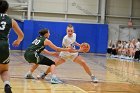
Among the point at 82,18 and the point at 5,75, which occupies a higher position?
the point at 82,18

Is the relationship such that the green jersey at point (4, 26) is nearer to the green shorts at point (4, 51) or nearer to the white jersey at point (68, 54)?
the green shorts at point (4, 51)

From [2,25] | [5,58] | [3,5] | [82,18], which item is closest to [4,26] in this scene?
[2,25]

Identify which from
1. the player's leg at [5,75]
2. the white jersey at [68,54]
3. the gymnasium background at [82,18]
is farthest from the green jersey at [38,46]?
the gymnasium background at [82,18]

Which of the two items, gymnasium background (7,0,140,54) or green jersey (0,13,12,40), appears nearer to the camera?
green jersey (0,13,12,40)

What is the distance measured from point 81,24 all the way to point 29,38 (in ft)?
13.1

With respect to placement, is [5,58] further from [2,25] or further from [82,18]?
[82,18]

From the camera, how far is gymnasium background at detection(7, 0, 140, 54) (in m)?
24.0

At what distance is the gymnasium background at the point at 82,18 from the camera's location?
24.0m

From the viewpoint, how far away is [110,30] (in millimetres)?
25984

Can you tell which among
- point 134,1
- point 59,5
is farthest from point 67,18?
point 134,1

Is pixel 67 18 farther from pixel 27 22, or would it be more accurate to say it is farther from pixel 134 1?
pixel 134 1

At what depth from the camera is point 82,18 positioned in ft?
83.9

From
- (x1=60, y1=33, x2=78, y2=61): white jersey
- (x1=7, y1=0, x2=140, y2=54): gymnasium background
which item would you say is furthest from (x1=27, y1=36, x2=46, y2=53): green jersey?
(x1=7, y1=0, x2=140, y2=54): gymnasium background

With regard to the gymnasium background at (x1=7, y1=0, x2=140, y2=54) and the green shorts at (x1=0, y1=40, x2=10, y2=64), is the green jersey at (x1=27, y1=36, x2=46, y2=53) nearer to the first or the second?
the green shorts at (x1=0, y1=40, x2=10, y2=64)
